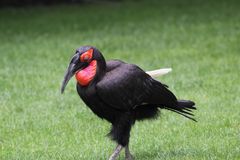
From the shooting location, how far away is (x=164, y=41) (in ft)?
45.2

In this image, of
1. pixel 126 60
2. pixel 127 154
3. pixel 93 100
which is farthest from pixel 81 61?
pixel 126 60

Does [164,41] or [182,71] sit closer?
[182,71]

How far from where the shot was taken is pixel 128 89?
19.9ft

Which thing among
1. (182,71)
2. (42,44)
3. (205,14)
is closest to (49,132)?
(182,71)

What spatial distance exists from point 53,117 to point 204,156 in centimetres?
254

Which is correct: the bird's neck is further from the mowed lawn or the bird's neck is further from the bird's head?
the mowed lawn

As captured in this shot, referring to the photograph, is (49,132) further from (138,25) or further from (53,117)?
(138,25)

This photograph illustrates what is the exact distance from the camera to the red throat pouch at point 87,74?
5.86 m

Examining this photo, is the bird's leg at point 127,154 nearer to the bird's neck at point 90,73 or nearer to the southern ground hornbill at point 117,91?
the southern ground hornbill at point 117,91

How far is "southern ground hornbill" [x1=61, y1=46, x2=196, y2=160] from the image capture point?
19.3 feet

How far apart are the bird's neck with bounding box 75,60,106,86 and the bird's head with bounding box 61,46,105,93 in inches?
0.8

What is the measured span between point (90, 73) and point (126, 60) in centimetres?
624

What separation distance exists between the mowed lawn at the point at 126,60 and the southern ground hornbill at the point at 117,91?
0.50 meters

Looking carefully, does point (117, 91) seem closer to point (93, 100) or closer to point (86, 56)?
point (93, 100)
